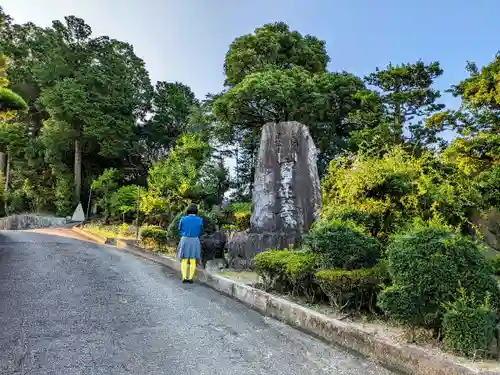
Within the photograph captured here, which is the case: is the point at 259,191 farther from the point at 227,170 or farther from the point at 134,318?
the point at 227,170

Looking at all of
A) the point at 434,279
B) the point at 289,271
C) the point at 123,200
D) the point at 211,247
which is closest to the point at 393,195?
the point at 289,271

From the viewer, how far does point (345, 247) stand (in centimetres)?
530

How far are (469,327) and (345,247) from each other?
2.00 metres

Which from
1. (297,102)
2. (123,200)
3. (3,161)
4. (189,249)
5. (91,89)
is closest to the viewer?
(189,249)

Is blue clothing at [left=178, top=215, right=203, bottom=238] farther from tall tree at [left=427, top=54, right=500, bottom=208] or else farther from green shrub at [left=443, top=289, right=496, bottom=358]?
tall tree at [left=427, top=54, right=500, bottom=208]

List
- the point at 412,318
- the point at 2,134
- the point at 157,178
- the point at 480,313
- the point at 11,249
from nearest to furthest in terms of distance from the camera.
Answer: the point at 480,313, the point at 412,318, the point at 11,249, the point at 157,178, the point at 2,134

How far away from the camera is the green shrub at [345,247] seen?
17.4 feet

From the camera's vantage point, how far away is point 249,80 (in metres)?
20.6

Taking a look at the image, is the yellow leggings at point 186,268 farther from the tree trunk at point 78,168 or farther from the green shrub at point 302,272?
the tree trunk at point 78,168

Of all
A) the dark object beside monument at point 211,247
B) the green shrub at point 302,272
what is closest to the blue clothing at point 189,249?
the dark object beside monument at point 211,247

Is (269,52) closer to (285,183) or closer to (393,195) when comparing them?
(285,183)

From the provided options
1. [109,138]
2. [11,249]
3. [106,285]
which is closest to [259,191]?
[106,285]

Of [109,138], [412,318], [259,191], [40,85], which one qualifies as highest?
Result: [40,85]

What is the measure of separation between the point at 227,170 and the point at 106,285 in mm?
20258
